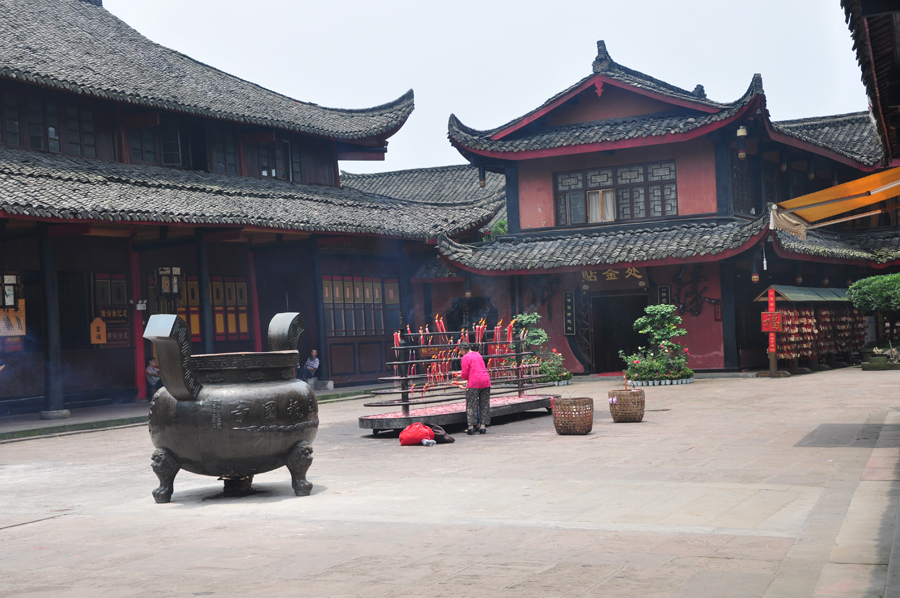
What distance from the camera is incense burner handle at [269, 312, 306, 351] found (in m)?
9.17

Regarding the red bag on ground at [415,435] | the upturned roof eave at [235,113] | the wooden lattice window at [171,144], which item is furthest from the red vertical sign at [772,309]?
the wooden lattice window at [171,144]

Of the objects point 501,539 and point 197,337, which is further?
point 197,337

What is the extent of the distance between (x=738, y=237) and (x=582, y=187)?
5.01 m

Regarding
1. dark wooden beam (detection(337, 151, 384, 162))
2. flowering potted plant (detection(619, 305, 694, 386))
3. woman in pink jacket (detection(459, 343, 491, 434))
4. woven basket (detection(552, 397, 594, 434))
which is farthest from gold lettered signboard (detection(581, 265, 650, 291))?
woven basket (detection(552, 397, 594, 434))

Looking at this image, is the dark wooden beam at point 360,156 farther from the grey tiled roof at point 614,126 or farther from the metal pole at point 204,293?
the metal pole at point 204,293

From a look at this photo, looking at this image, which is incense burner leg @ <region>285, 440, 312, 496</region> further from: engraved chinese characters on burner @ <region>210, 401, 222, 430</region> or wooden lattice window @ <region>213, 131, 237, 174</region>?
wooden lattice window @ <region>213, 131, 237, 174</region>

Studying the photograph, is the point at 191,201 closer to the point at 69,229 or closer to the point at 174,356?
the point at 69,229

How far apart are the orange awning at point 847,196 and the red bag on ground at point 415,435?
506 cm

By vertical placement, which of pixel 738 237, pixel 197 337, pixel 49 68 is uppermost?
pixel 49 68

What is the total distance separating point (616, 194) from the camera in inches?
943

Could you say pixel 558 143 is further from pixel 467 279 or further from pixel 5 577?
pixel 5 577

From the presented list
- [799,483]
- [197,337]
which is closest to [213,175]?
[197,337]

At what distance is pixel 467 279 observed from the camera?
24.9m

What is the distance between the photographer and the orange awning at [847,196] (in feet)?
31.6
